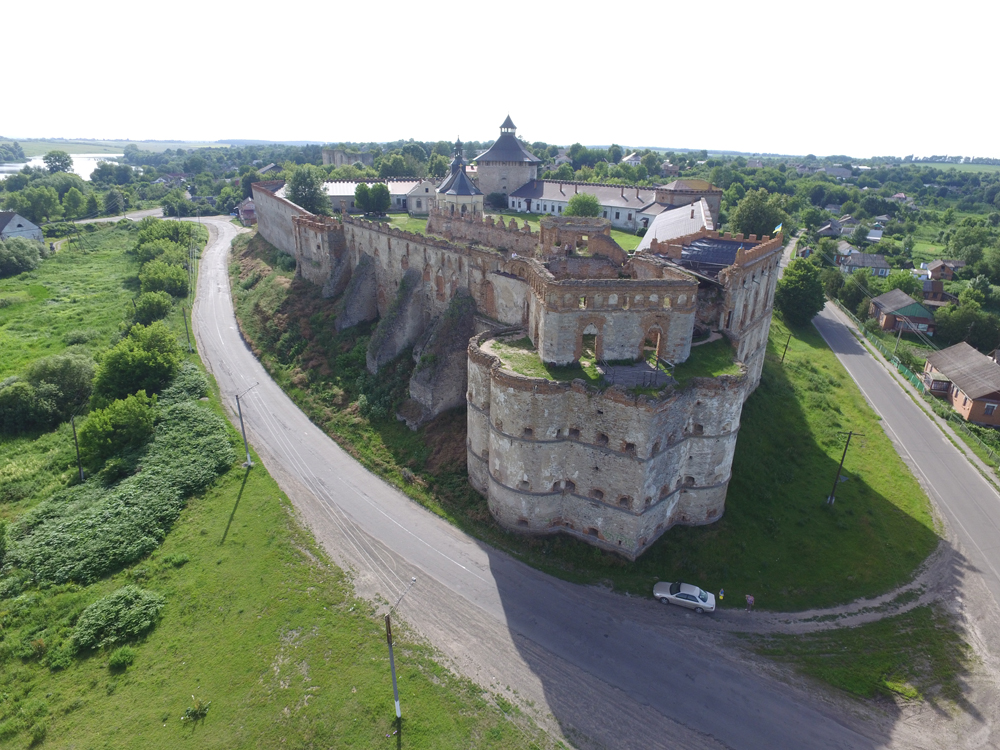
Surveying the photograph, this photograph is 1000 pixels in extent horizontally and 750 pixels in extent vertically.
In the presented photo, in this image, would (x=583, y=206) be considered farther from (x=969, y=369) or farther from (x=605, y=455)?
(x=605, y=455)

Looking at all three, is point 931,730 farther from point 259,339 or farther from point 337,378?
point 259,339

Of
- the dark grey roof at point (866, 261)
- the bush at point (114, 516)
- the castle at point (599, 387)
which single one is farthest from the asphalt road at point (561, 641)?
the dark grey roof at point (866, 261)

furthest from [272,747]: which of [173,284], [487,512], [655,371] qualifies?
[173,284]

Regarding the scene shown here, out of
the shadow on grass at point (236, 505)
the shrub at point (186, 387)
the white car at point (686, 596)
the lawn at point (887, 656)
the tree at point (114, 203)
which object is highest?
the tree at point (114, 203)

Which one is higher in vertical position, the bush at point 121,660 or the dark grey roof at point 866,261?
the dark grey roof at point 866,261

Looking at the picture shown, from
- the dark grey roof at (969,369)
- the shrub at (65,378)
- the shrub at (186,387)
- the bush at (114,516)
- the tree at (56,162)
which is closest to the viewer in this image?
the bush at (114,516)

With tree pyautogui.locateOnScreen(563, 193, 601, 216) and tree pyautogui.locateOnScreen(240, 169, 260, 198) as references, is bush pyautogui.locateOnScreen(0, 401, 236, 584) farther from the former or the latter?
tree pyautogui.locateOnScreen(240, 169, 260, 198)

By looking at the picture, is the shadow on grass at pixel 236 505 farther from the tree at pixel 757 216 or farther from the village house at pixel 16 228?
the village house at pixel 16 228
